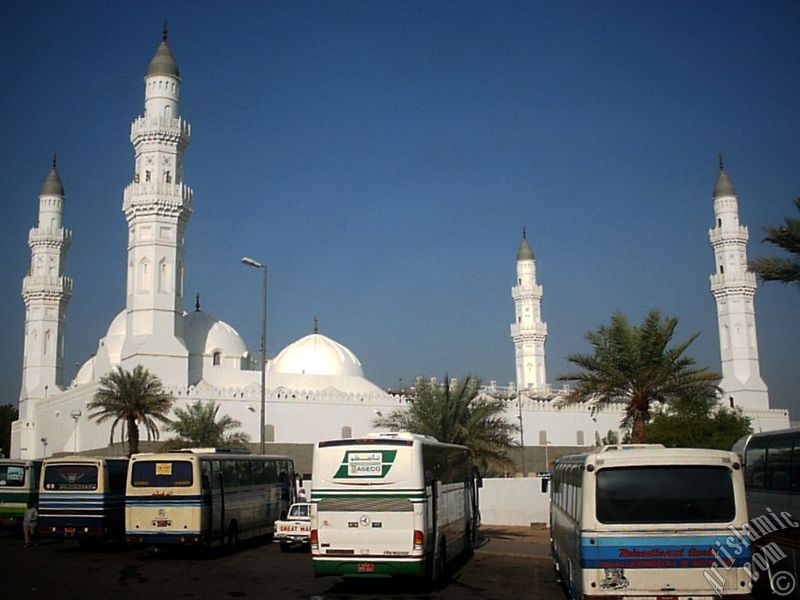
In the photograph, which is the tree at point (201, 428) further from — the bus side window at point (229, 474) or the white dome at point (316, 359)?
the bus side window at point (229, 474)

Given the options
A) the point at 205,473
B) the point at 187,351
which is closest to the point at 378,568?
the point at 205,473

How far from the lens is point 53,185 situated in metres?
59.9

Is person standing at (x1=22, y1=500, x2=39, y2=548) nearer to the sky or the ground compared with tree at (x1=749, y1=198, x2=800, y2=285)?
nearer to the ground

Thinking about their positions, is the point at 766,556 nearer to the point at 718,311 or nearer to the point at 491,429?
the point at 491,429

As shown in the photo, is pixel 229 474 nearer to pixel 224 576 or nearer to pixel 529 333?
pixel 224 576

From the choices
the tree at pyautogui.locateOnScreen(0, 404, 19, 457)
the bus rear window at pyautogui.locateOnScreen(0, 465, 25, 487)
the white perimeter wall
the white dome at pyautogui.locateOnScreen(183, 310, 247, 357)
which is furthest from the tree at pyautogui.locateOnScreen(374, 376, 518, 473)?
the tree at pyautogui.locateOnScreen(0, 404, 19, 457)

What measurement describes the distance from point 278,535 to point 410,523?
787 cm

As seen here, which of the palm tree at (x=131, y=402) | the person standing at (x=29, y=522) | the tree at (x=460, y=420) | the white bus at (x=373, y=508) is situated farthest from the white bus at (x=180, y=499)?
the palm tree at (x=131, y=402)

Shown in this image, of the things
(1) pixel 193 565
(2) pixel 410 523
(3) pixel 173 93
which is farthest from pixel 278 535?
(3) pixel 173 93

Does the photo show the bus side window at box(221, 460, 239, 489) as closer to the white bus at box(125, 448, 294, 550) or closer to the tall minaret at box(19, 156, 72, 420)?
the white bus at box(125, 448, 294, 550)

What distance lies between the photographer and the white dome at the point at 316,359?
57.7 metres

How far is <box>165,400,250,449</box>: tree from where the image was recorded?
40.0m

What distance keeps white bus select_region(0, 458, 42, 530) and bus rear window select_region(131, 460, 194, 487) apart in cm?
664

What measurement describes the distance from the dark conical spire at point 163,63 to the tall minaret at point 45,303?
15921mm
